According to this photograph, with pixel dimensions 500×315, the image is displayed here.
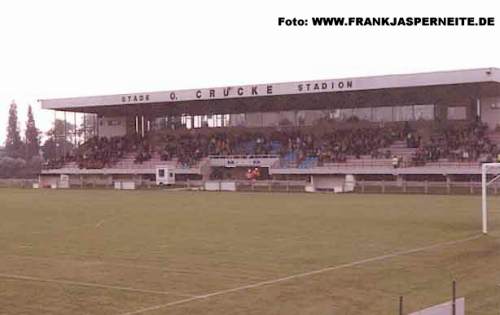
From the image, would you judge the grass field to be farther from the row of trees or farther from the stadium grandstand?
the row of trees

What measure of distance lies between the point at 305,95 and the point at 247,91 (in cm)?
454

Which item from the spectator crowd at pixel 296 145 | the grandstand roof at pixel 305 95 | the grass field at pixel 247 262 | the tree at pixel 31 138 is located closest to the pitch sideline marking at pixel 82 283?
the grass field at pixel 247 262

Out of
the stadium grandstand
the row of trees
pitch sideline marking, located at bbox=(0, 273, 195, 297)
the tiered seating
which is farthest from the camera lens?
the row of trees

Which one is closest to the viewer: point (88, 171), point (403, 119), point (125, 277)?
Result: point (125, 277)

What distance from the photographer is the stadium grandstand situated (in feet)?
174

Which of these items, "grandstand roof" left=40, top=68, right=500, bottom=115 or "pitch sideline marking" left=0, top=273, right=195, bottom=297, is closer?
"pitch sideline marking" left=0, top=273, right=195, bottom=297

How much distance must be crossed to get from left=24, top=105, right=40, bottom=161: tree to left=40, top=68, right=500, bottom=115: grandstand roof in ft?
192

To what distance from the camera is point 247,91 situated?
193 feet

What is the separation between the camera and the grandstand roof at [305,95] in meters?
51.4

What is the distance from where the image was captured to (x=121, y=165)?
69.4 metres

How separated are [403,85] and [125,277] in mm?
40559

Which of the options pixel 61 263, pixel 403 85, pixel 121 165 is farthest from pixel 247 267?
pixel 121 165

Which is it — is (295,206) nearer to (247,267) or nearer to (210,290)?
(247,267)

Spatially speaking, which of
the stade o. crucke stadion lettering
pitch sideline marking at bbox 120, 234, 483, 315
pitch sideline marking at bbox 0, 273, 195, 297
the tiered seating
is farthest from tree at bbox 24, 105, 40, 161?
pitch sideline marking at bbox 0, 273, 195, 297
